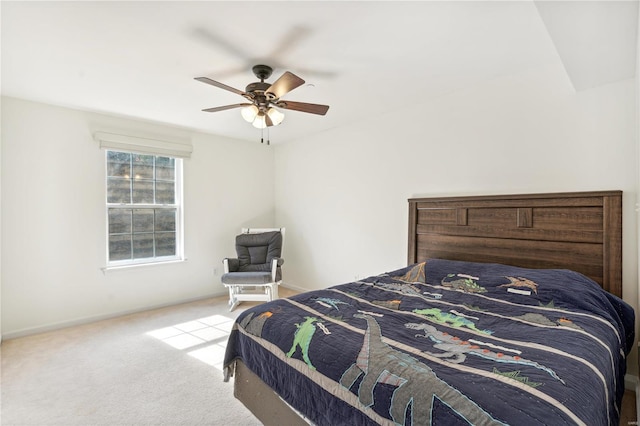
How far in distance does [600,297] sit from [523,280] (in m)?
0.40

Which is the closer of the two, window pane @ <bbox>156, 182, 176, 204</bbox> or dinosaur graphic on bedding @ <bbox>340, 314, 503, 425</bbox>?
dinosaur graphic on bedding @ <bbox>340, 314, 503, 425</bbox>

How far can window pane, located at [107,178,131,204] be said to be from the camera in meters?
3.87

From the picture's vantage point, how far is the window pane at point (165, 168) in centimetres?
426

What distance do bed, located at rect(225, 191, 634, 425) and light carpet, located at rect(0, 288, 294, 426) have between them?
1.33ft

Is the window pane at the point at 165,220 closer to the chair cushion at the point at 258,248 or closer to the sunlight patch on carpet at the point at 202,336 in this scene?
the chair cushion at the point at 258,248

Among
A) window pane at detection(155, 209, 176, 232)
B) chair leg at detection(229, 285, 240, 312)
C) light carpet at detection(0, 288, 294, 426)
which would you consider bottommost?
light carpet at detection(0, 288, 294, 426)

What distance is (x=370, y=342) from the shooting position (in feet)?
4.73

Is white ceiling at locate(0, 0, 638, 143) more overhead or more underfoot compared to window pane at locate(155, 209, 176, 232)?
more overhead

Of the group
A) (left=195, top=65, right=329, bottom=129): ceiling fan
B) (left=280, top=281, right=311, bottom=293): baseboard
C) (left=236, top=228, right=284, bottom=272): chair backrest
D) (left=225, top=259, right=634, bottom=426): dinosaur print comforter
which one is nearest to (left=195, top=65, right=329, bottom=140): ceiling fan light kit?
(left=195, top=65, right=329, bottom=129): ceiling fan

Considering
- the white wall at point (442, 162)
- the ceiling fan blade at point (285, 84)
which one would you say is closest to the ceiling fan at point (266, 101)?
the ceiling fan blade at point (285, 84)

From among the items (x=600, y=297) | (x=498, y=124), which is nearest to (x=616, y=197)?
(x=600, y=297)

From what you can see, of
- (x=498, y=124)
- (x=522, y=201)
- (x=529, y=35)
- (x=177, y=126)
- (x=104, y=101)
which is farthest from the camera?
(x=177, y=126)

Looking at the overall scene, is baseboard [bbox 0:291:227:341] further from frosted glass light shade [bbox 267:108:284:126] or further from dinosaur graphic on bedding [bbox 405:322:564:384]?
dinosaur graphic on bedding [bbox 405:322:564:384]

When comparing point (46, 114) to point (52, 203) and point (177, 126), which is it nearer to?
point (52, 203)
